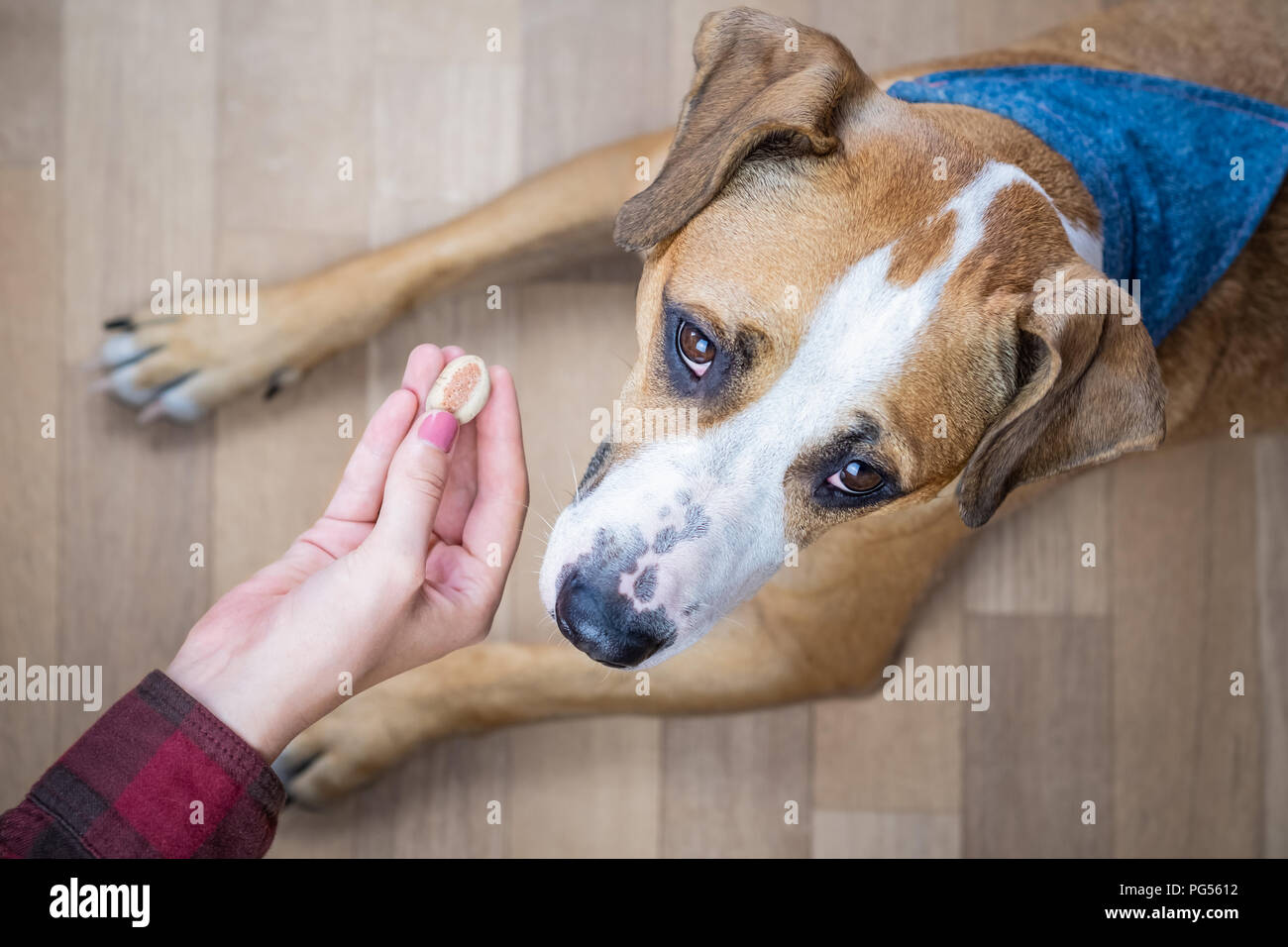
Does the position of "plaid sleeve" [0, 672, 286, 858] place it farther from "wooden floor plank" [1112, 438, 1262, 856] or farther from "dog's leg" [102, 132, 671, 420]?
"wooden floor plank" [1112, 438, 1262, 856]

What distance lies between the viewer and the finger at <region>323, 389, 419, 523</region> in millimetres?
2178

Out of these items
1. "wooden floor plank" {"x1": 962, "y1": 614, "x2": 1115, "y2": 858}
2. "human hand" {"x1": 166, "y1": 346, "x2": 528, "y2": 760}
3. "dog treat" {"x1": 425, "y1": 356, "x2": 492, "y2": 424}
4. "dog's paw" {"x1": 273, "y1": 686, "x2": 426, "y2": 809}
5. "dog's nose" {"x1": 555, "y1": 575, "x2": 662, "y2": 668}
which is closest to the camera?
"dog's nose" {"x1": 555, "y1": 575, "x2": 662, "y2": 668}

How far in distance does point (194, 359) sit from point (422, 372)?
933 millimetres

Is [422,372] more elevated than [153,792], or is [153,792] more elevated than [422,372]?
[422,372]

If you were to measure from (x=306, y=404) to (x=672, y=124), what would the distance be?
139 cm

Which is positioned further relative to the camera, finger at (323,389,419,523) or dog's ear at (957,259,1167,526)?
finger at (323,389,419,523)

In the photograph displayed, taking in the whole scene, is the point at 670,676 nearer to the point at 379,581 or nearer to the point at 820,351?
the point at 379,581

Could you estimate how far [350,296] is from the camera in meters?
2.71

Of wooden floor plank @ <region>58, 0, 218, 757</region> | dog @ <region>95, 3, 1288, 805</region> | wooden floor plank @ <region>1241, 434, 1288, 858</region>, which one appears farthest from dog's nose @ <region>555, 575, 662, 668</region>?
wooden floor plank @ <region>1241, 434, 1288, 858</region>

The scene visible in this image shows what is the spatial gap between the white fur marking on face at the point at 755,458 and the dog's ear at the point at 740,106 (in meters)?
0.29

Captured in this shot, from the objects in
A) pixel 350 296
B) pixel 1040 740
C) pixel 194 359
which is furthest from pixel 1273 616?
pixel 194 359

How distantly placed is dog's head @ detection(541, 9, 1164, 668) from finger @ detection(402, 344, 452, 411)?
541mm

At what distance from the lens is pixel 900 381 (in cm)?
170
